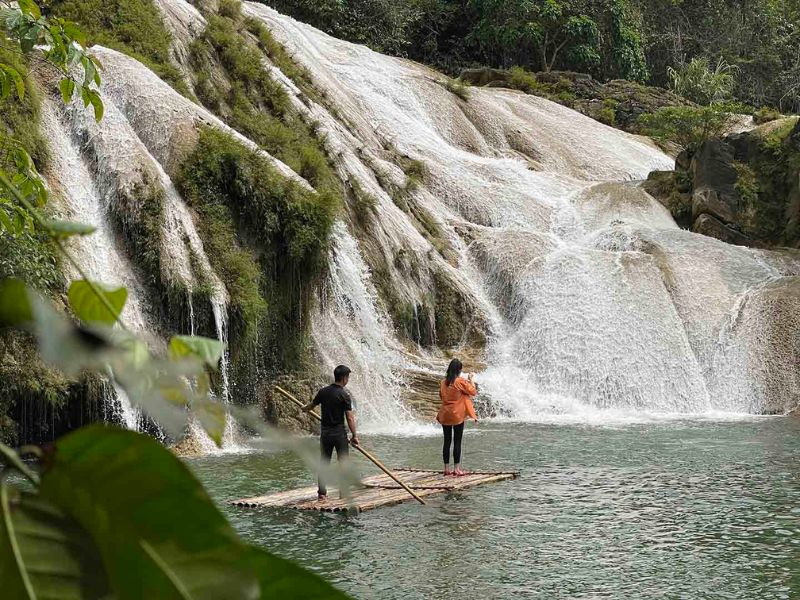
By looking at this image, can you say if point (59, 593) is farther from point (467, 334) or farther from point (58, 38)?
point (467, 334)

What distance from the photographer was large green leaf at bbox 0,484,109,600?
1.99ft

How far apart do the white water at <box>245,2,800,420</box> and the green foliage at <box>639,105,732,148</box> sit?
3121 millimetres

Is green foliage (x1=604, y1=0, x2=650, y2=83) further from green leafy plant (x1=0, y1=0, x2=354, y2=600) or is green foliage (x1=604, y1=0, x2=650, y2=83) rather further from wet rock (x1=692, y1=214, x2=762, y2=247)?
green leafy plant (x1=0, y1=0, x2=354, y2=600)

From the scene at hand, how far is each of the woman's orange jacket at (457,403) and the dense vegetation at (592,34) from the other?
31818mm

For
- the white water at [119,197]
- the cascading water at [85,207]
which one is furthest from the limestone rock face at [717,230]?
the cascading water at [85,207]

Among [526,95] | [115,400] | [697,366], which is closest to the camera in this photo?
[115,400]

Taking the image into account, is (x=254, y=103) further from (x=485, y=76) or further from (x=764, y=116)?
(x=764, y=116)

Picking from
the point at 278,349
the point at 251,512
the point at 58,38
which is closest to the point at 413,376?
the point at 278,349

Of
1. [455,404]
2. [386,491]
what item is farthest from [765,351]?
[386,491]

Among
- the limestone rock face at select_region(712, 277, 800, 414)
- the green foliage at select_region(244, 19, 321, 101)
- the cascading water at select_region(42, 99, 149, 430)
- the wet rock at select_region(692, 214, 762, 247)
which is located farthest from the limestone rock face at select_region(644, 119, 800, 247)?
the cascading water at select_region(42, 99, 149, 430)

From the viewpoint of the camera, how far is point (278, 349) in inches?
745

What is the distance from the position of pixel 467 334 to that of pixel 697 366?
16.7 feet

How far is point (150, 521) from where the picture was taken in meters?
0.61

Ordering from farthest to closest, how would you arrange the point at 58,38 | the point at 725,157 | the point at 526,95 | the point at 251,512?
1. the point at 526,95
2. the point at 725,157
3. the point at 251,512
4. the point at 58,38
